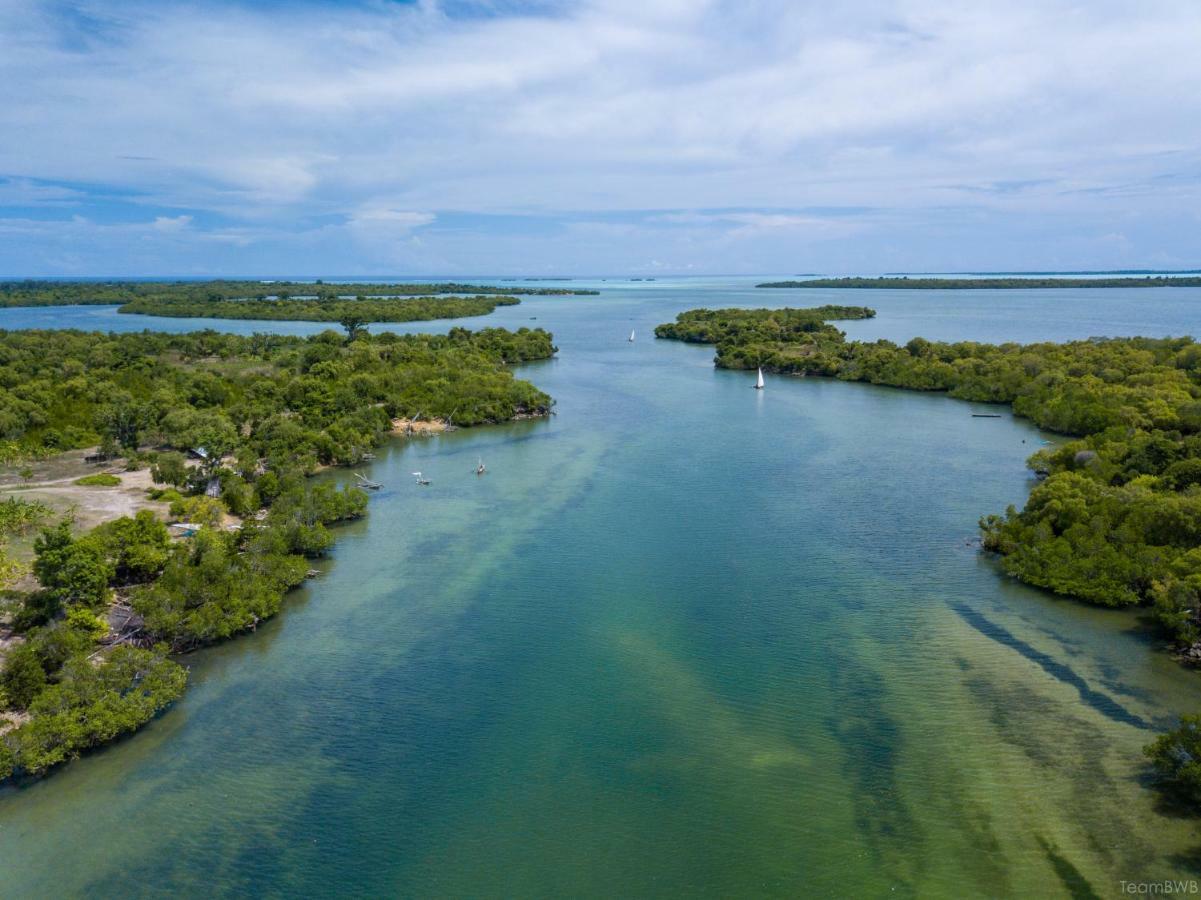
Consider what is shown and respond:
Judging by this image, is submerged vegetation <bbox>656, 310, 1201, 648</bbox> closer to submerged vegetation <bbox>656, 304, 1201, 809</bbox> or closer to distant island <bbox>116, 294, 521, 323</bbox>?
submerged vegetation <bbox>656, 304, 1201, 809</bbox>

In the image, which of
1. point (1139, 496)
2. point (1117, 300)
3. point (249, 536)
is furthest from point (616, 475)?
point (1117, 300)

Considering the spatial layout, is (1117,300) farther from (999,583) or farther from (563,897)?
(563,897)

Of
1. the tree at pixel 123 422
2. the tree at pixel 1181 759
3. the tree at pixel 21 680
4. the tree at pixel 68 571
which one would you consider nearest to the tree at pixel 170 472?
the tree at pixel 123 422

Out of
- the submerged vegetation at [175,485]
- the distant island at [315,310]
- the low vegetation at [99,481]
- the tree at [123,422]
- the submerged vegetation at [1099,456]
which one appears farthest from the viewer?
the distant island at [315,310]

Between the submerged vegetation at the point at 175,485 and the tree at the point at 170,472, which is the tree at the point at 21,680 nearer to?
the submerged vegetation at the point at 175,485

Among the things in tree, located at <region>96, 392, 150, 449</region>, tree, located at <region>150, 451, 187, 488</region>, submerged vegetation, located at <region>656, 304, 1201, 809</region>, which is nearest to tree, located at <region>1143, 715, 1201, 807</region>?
submerged vegetation, located at <region>656, 304, 1201, 809</region>

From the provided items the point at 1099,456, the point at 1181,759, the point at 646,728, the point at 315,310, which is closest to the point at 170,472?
the point at 646,728
